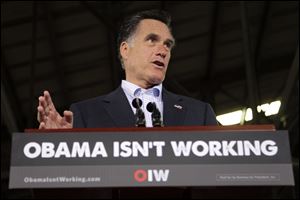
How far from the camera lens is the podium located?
4.08 ft

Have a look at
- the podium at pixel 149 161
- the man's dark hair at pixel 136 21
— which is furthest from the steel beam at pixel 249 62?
the podium at pixel 149 161

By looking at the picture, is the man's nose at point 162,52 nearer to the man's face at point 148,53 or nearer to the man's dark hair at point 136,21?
the man's face at point 148,53

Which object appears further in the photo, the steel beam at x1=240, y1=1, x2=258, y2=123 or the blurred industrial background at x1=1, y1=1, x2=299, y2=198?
the blurred industrial background at x1=1, y1=1, x2=299, y2=198

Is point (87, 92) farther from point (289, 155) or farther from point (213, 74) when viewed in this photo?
point (289, 155)

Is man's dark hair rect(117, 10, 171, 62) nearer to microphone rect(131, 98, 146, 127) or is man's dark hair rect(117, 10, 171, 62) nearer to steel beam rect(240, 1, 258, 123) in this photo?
microphone rect(131, 98, 146, 127)

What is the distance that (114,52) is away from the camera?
28.9ft

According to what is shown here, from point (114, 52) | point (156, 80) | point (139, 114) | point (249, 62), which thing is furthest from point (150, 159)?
point (249, 62)

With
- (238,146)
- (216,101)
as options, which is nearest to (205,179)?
(238,146)

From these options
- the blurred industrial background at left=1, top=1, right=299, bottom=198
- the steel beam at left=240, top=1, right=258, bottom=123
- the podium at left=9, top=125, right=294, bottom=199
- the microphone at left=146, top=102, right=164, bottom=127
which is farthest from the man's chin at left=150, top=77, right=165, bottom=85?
the steel beam at left=240, top=1, right=258, bottom=123

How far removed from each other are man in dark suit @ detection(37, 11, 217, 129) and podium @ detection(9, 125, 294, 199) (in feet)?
1.12

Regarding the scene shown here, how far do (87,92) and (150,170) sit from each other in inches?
378

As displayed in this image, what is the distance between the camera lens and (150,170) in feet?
4.13

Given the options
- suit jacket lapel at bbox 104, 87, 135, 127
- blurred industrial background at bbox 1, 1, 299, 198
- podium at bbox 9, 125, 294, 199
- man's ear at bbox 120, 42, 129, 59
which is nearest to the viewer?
podium at bbox 9, 125, 294, 199

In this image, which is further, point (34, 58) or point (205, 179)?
point (34, 58)
